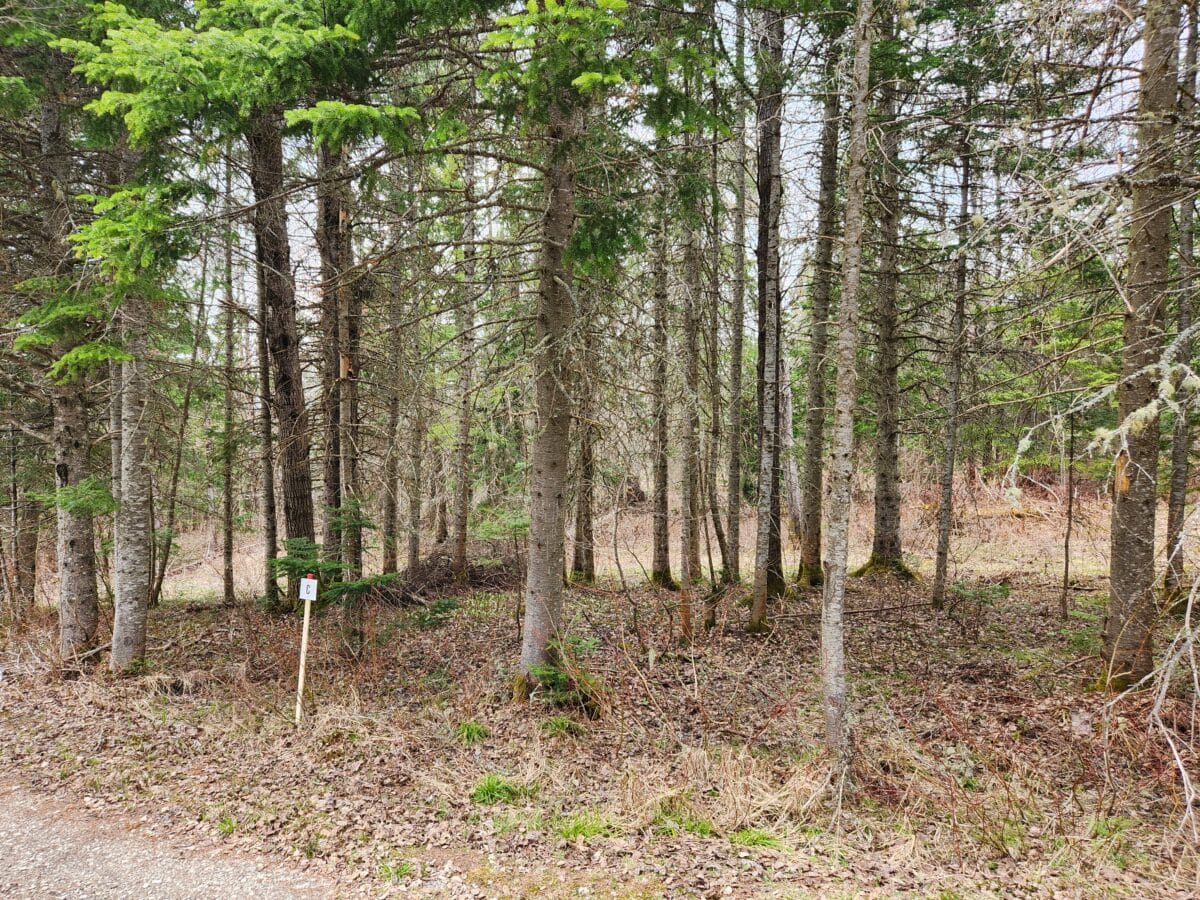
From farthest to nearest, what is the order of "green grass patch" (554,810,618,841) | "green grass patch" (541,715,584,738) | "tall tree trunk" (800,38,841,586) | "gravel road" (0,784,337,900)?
"tall tree trunk" (800,38,841,586) → "green grass patch" (541,715,584,738) → "green grass patch" (554,810,618,841) → "gravel road" (0,784,337,900)

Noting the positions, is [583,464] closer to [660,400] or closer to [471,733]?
[660,400]

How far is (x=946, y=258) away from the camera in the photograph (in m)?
9.37

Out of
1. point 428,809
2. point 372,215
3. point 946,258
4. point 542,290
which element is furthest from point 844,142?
point 428,809

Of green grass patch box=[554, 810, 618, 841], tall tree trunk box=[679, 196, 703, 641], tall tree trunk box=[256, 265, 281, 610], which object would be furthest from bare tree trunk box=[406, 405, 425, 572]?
green grass patch box=[554, 810, 618, 841]

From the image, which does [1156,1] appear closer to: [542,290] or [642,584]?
[542,290]

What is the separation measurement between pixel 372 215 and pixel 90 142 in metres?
3.33

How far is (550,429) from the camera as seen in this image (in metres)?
6.79

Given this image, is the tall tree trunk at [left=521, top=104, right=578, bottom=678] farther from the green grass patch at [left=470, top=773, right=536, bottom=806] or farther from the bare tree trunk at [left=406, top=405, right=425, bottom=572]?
the bare tree trunk at [left=406, top=405, right=425, bottom=572]

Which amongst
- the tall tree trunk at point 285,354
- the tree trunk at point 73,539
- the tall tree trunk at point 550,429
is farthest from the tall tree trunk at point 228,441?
the tall tree trunk at point 550,429

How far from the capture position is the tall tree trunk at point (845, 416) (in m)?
5.12

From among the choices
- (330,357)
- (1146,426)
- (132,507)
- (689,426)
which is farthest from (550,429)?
(1146,426)

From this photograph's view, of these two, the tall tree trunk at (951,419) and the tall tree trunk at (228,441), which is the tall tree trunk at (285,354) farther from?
the tall tree trunk at (951,419)

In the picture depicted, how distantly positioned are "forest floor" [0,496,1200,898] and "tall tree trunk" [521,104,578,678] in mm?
666

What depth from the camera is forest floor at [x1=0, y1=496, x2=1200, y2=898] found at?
14.1 ft
